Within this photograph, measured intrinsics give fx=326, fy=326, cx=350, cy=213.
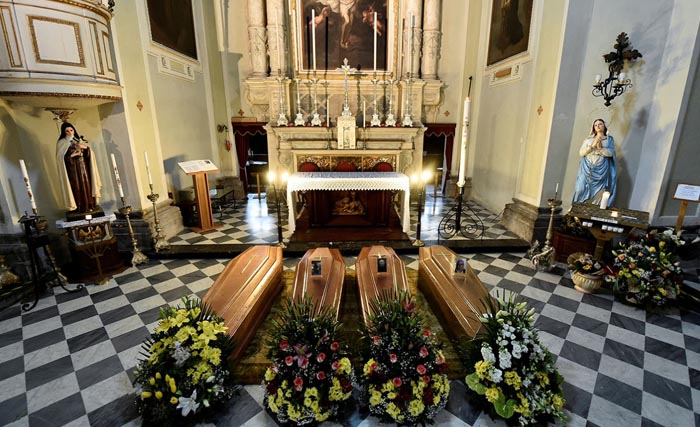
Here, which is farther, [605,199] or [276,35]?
[276,35]

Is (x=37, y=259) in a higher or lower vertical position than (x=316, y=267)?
lower

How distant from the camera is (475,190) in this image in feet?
28.7

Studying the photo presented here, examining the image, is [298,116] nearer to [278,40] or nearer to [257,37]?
[278,40]

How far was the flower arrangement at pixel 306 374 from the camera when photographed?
7.10 feet

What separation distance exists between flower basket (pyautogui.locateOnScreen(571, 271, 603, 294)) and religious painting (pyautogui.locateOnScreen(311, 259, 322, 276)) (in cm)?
329

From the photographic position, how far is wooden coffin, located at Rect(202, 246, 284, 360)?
2.79 meters

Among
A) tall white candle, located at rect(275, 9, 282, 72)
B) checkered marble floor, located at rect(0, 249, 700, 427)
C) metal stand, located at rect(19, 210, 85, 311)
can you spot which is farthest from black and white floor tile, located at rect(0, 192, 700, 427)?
tall white candle, located at rect(275, 9, 282, 72)

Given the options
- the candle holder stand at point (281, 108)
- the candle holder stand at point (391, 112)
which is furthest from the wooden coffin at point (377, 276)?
the candle holder stand at point (281, 108)

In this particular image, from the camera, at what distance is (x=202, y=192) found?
6.39 meters

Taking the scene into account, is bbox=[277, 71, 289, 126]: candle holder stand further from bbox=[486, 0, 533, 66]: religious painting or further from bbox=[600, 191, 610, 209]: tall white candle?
bbox=[600, 191, 610, 209]: tall white candle

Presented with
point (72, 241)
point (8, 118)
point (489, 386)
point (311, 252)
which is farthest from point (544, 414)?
point (8, 118)

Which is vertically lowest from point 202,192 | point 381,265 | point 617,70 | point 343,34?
point 381,265

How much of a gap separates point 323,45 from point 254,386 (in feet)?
25.0

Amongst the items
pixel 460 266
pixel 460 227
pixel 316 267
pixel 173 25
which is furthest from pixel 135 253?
pixel 460 227
